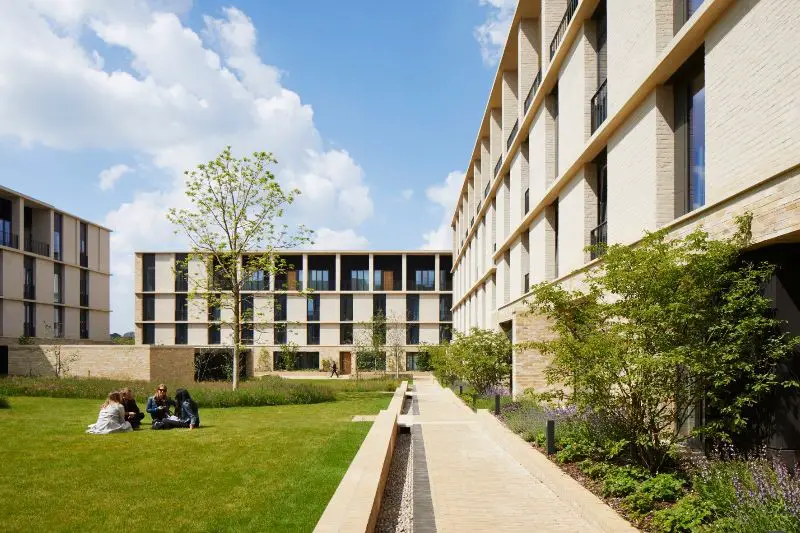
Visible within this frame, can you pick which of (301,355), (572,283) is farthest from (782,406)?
(301,355)

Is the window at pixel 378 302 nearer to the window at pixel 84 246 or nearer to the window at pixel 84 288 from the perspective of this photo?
the window at pixel 84 288

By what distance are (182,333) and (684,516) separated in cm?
6035

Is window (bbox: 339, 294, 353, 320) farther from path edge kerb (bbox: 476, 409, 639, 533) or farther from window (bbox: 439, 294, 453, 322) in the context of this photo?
path edge kerb (bbox: 476, 409, 639, 533)

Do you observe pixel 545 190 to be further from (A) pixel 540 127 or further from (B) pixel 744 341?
(B) pixel 744 341

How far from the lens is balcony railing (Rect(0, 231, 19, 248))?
42375 mm

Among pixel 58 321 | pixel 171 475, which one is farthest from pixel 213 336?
pixel 171 475

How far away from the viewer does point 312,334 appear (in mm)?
61000

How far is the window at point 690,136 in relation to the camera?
35.1ft

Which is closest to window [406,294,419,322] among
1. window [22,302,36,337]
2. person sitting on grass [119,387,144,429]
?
window [22,302,36,337]

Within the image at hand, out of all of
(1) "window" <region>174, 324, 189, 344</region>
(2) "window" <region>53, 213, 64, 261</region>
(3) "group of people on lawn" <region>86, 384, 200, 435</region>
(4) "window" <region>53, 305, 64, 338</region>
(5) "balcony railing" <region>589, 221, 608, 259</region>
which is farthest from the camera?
(1) "window" <region>174, 324, 189, 344</region>

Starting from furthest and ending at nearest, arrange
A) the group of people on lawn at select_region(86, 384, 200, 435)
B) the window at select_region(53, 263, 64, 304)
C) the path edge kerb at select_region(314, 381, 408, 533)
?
1. the window at select_region(53, 263, 64, 304)
2. the group of people on lawn at select_region(86, 384, 200, 435)
3. the path edge kerb at select_region(314, 381, 408, 533)

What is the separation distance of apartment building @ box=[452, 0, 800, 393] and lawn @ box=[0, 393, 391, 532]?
6338 millimetres

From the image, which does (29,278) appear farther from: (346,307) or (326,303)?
(346,307)

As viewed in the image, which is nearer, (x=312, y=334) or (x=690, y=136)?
(x=690, y=136)
